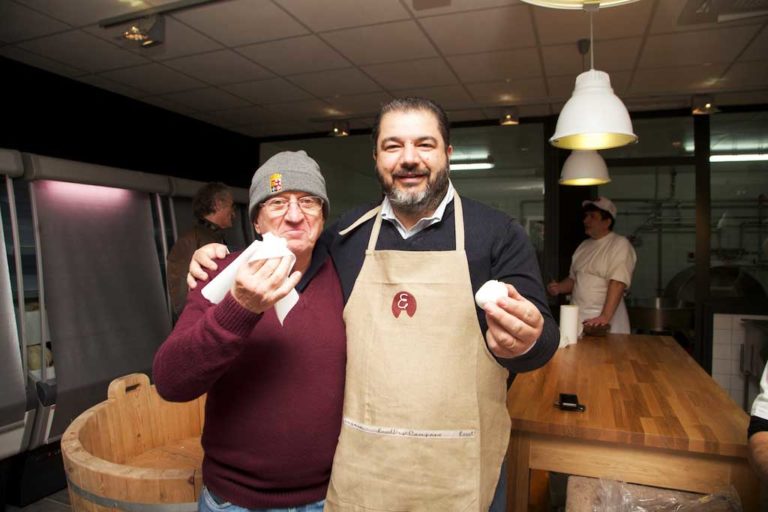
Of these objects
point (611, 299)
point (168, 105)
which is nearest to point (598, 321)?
point (611, 299)

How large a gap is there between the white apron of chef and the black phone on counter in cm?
201

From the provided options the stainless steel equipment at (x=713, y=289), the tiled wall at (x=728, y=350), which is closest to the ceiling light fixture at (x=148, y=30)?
the stainless steel equipment at (x=713, y=289)

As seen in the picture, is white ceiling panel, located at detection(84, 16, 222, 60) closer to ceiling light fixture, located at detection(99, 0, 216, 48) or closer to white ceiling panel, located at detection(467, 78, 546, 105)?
ceiling light fixture, located at detection(99, 0, 216, 48)

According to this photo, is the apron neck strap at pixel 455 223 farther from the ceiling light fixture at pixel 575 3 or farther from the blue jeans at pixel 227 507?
the ceiling light fixture at pixel 575 3

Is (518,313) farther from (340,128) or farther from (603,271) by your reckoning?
(340,128)

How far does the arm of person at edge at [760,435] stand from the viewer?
138 cm

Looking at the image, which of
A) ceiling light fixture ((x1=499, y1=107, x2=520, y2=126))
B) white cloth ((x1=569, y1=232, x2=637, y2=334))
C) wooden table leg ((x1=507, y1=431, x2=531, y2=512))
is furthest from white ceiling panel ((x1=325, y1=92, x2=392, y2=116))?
wooden table leg ((x1=507, y1=431, x2=531, y2=512))

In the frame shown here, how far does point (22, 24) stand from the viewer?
3.26 metres

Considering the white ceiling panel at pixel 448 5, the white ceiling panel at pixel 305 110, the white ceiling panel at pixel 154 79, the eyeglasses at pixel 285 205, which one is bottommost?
the eyeglasses at pixel 285 205

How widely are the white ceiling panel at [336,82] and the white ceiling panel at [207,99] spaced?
82 centimetres

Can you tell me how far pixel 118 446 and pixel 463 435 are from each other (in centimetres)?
142

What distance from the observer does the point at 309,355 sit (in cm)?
129

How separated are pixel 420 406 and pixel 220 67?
11.9ft

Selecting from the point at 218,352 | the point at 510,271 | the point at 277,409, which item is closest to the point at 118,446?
the point at 277,409
